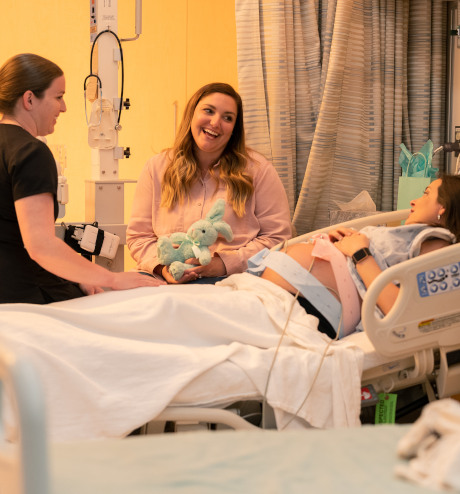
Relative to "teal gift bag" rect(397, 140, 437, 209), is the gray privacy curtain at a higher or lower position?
higher

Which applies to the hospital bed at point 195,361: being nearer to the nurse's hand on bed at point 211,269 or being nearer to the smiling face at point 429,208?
the smiling face at point 429,208

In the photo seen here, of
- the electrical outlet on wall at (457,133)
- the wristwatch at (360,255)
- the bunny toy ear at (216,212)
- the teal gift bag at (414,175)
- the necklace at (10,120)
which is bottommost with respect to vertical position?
the wristwatch at (360,255)

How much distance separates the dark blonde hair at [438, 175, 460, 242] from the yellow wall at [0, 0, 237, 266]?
2.59m

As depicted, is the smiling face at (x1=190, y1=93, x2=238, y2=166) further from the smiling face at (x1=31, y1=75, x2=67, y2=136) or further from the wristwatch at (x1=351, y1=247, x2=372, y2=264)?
the wristwatch at (x1=351, y1=247, x2=372, y2=264)

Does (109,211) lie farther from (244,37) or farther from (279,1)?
(279,1)

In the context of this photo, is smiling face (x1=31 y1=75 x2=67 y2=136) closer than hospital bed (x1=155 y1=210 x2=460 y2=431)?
No

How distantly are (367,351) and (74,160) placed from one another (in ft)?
11.1

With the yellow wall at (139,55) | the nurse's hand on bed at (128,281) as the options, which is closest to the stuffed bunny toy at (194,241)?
the nurse's hand on bed at (128,281)

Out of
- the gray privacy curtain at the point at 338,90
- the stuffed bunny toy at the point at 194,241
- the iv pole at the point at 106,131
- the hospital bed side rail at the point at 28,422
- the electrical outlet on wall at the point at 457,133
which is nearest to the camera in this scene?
the hospital bed side rail at the point at 28,422

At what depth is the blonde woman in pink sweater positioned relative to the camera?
295cm

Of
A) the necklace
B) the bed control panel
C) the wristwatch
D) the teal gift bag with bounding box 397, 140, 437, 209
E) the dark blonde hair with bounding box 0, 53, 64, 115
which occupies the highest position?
the dark blonde hair with bounding box 0, 53, 64, 115

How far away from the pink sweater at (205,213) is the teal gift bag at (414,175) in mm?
603

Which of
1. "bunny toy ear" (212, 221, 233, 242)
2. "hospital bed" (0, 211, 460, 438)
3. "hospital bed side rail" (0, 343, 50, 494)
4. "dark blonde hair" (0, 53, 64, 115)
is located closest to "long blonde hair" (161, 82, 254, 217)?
"bunny toy ear" (212, 221, 233, 242)

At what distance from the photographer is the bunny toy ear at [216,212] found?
277 centimetres
